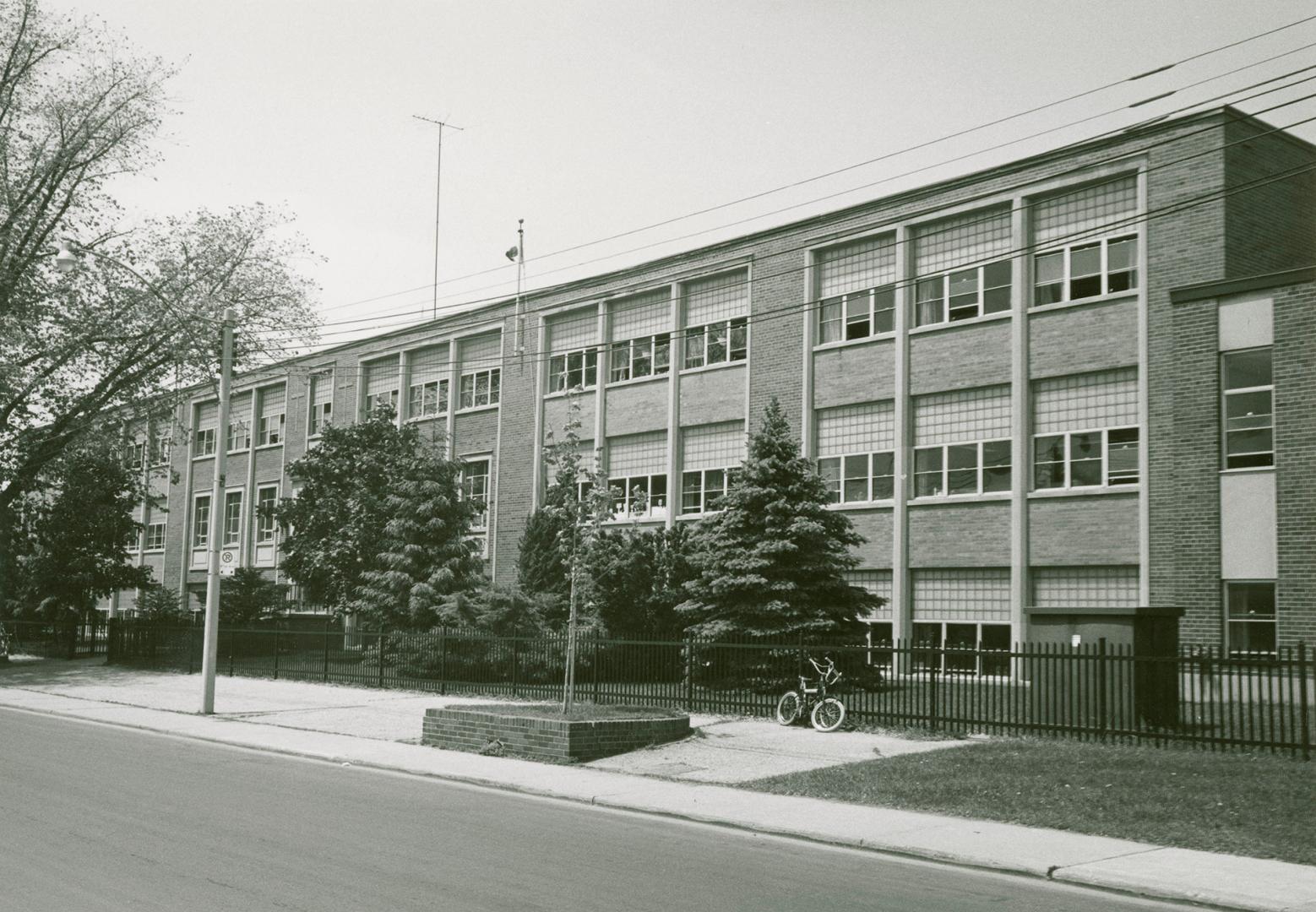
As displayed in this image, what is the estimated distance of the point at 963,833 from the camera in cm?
1035

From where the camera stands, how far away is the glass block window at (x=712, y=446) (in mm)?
33062

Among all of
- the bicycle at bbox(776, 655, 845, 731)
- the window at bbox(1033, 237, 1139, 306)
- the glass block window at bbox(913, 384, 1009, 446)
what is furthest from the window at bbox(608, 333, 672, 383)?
the bicycle at bbox(776, 655, 845, 731)

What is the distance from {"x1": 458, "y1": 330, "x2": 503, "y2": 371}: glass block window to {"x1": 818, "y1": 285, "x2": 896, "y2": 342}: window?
13.4 metres

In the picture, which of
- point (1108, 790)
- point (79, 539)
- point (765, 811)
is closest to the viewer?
point (765, 811)

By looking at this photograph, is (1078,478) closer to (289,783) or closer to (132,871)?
(289,783)

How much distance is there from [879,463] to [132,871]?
927 inches

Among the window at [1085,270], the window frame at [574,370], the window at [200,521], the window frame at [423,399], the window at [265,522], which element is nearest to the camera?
the window at [1085,270]

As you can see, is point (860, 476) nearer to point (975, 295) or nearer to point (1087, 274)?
point (975, 295)

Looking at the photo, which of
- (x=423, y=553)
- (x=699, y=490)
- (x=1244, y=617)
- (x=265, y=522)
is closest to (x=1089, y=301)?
(x=1244, y=617)

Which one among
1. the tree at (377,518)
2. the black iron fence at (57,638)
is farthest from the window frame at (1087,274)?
the black iron fence at (57,638)

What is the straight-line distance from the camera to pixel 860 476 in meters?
29.9

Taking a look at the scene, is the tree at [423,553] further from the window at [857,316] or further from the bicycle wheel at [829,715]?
the bicycle wheel at [829,715]

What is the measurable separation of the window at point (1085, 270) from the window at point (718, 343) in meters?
8.39

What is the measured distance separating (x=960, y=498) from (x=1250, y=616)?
713cm
